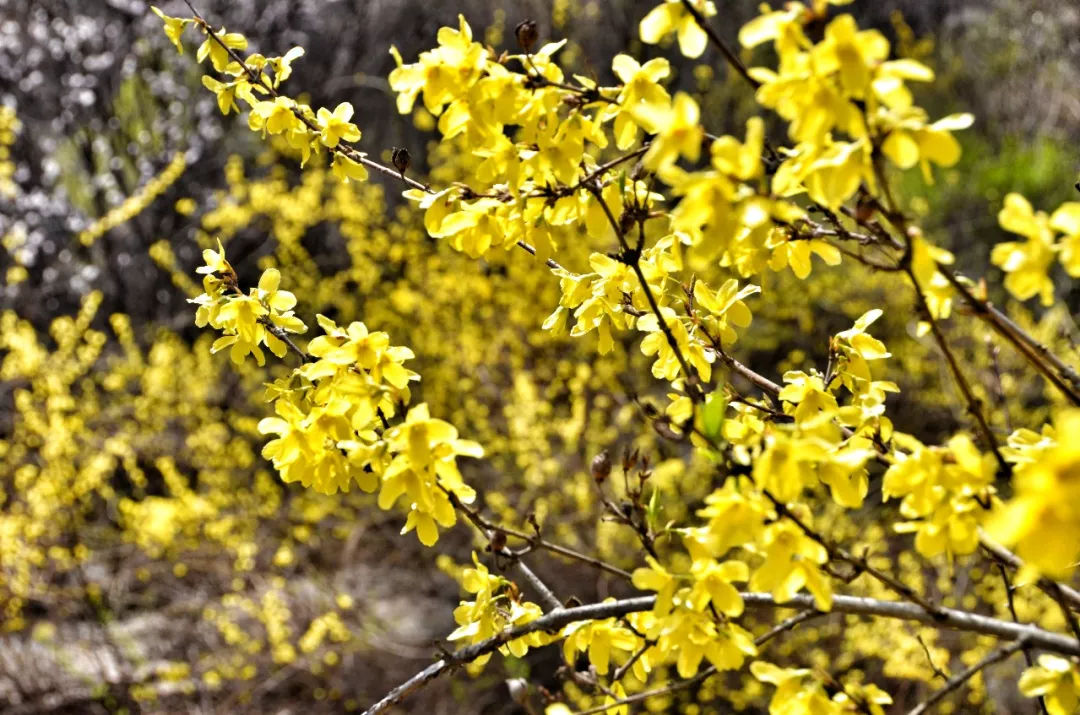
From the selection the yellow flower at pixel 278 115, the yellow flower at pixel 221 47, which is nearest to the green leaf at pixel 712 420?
the yellow flower at pixel 278 115

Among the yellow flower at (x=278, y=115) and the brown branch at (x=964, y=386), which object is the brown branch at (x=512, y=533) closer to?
the brown branch at (x=964, y=386)

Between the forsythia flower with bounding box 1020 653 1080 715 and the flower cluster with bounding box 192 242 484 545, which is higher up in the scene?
the flower cluster with bounding box 192 242 484 545

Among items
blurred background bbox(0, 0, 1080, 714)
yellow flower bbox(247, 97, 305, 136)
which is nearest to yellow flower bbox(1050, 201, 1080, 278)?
yellow flower bbox(247, 97, 305, 136)

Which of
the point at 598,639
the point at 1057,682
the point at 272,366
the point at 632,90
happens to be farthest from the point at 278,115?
the point at 272,366

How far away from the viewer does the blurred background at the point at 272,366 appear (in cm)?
512

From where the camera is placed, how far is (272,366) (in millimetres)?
7164

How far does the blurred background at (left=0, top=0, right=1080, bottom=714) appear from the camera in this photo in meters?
5.12

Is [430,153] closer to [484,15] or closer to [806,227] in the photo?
[484,15]

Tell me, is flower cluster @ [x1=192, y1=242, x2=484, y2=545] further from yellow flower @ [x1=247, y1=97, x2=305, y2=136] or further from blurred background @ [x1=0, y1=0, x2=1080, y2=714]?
blurred background @ [x1=0, y1=0, x2=1080, y2=714]

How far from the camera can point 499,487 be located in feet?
18.6

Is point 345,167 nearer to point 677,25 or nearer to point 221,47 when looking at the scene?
point 221,47

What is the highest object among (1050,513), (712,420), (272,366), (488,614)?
(1050,513)

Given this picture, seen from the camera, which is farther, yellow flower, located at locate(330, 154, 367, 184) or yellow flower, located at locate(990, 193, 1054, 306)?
yellow flower, located at locate(330, 154, 367, 184)

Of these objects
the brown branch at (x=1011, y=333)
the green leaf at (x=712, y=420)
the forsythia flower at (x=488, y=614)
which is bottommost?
the forsythia flower at (x=488, y=614)
